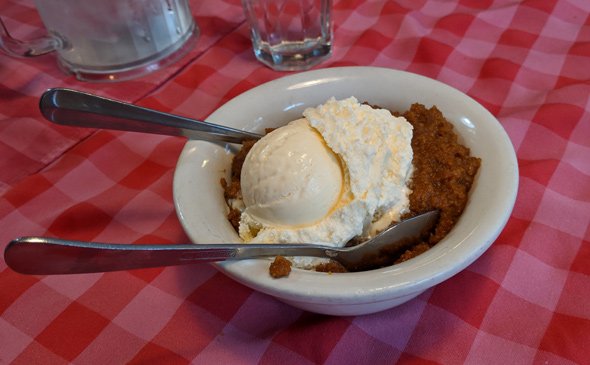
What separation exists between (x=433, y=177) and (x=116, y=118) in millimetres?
525

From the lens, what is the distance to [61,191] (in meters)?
1.17

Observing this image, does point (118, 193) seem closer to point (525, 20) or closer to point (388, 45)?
point (388, 45)

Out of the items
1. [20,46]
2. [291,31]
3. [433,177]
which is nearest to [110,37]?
[20,46]

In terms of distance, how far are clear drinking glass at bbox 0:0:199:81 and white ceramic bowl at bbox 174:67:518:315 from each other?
53cm

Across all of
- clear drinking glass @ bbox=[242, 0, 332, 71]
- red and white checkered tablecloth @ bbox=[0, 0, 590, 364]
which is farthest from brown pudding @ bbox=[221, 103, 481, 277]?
clear drinking glass @ bbox=[242, 0, 332, 71]

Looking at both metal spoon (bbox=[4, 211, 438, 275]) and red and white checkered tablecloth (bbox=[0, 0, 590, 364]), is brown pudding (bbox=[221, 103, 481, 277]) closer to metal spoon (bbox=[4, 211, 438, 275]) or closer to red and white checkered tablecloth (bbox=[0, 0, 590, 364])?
metal spoon (bbox=[4, 211, 438, 275])

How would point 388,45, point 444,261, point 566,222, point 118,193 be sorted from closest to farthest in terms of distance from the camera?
1. point 444,261
2. point 566,222
3. point 118,193
4. point 388,45

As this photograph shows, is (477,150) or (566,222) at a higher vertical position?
(477,150)

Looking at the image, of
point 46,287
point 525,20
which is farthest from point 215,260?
point 525,20

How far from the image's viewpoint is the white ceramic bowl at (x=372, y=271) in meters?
0.66

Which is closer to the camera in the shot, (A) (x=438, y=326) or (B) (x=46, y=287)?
(A) (x=438, y=326)

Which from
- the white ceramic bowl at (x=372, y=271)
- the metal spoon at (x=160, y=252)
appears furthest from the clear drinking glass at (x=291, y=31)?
the metal spoon at (x=160, y=252)

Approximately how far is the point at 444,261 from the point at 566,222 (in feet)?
1.38

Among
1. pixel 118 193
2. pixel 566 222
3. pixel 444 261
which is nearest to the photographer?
pixel 444 261
